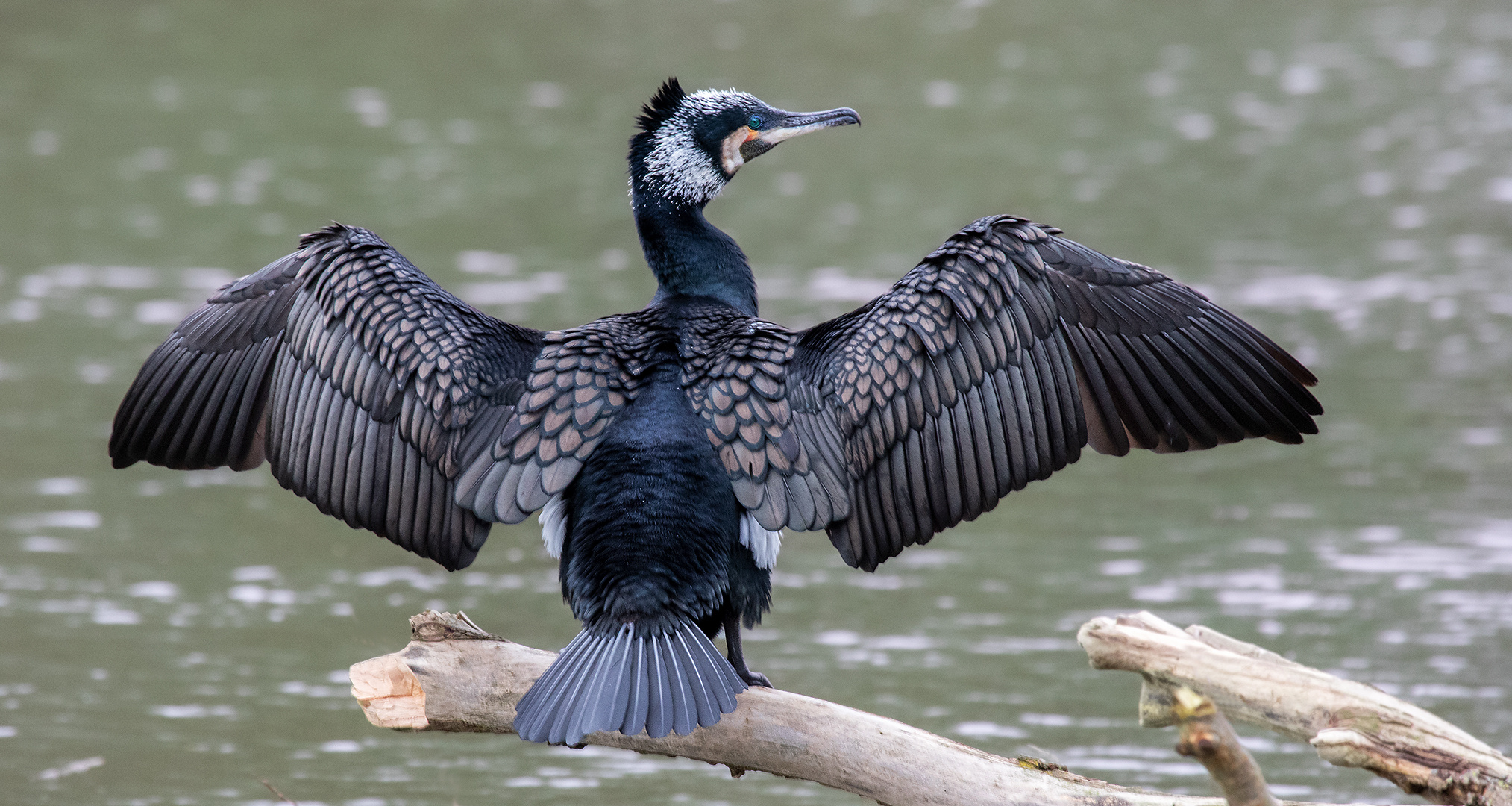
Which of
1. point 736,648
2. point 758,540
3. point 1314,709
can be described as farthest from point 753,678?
point 1314,709

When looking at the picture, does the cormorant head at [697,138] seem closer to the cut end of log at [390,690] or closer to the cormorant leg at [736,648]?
the cormorant leg at [736,648]

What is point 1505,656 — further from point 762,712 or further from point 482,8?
point 482,8

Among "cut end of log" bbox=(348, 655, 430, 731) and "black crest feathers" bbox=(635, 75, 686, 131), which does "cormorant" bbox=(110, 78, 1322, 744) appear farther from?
"black crest feathers" bbox=(635, 75, 686, 131)

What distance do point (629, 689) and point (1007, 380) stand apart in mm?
1439

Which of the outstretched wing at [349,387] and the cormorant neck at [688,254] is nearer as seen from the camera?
the outstretched wing at [349,387]

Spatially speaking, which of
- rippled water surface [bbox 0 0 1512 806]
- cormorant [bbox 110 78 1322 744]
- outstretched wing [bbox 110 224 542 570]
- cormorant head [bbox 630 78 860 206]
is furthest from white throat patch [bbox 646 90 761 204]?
rippled water surface [bbox 0 0 1512 806]

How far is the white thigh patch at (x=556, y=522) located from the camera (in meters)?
5.11

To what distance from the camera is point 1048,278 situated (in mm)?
5227

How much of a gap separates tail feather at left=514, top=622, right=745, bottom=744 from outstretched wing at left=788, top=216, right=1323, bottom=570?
0.72 m

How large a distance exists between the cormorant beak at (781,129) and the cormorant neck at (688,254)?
0.39 meters

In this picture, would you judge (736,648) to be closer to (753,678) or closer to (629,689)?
(753,678)

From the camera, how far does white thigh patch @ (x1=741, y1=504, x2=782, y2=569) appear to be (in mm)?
5039

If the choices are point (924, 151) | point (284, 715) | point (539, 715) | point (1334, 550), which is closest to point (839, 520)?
point (539, 715)

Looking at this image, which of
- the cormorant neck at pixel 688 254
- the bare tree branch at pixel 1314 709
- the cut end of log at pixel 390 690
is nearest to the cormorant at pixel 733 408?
the cormorant neck at pixel 688 254
